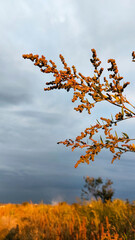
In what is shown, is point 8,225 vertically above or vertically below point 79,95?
below

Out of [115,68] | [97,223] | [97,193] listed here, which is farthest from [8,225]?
[97,193]

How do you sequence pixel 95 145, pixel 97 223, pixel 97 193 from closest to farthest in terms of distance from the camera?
pixel 95 145
pixel 97 223
pixel 97 193

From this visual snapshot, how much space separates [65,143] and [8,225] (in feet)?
25.3

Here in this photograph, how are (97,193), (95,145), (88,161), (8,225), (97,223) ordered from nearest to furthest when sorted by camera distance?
(88,161) < (95,145) < (97,223) < (8,225) < (97,193)

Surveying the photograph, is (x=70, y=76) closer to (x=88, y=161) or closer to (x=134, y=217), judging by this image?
(x=88, y=161)

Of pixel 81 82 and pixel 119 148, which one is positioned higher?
pixel 81 82

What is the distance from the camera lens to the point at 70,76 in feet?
10.7

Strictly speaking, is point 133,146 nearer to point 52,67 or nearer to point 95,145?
point 95,145

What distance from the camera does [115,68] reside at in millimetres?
3229

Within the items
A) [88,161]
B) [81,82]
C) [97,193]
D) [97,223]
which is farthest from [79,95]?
[97,193]

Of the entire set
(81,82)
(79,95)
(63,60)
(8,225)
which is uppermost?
(63,60)

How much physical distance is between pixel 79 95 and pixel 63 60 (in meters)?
0.53

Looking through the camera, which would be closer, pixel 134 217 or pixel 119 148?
pixel 119 148

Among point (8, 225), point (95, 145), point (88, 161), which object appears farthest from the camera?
point (8, 225)
